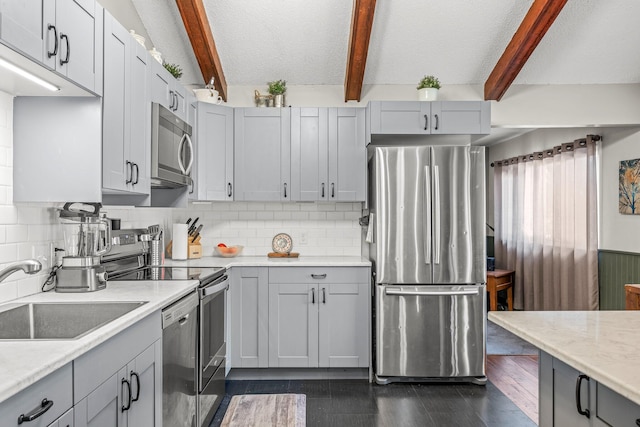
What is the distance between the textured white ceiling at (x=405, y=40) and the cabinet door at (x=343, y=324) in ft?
6.45

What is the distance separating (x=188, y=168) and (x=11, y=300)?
59.6 inches

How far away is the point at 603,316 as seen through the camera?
180cm

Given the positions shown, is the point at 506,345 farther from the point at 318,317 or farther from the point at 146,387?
the point at 146,387

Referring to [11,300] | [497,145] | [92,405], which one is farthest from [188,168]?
[497,145]

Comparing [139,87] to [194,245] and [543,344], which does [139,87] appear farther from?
[543,344]

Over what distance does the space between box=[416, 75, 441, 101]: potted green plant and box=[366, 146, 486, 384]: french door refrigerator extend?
573mm

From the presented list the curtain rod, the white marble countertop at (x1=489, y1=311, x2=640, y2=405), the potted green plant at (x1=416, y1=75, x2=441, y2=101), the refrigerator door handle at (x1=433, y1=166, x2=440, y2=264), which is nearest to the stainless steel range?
the white marble countertop at (x1=489, y1=311, x2=640, y2=405)

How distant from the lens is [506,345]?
4.62 m

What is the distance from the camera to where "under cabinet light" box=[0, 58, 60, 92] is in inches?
62.5

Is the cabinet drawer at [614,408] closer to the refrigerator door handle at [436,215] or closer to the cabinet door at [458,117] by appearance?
the refrigerator door handle at [436,215]

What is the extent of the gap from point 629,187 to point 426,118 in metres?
2.12

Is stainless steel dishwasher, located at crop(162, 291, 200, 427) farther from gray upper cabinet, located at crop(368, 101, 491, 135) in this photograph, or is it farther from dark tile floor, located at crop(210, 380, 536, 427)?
gray upper cabinet, located at crop(368, 101, 491, 135)

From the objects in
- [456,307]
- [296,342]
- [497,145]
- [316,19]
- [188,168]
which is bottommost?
[296,342]

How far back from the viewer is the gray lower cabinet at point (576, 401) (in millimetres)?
1190
